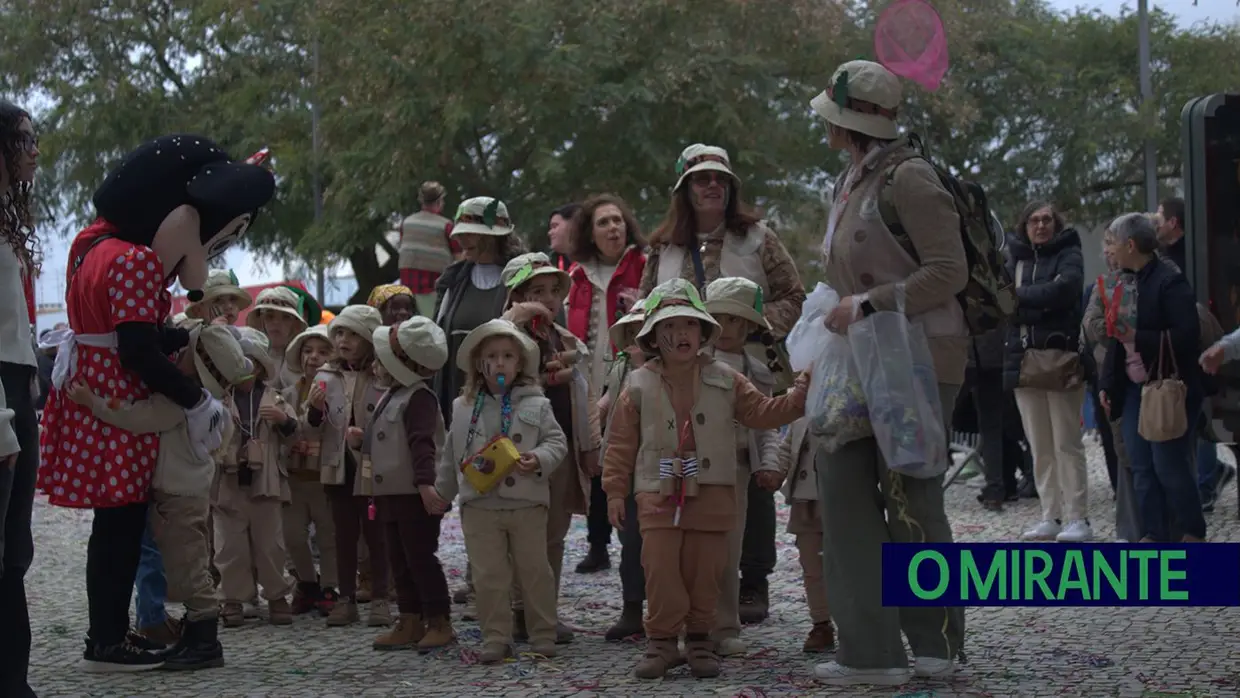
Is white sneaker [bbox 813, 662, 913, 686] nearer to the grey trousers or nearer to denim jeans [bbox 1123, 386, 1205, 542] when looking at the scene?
the grey trousers

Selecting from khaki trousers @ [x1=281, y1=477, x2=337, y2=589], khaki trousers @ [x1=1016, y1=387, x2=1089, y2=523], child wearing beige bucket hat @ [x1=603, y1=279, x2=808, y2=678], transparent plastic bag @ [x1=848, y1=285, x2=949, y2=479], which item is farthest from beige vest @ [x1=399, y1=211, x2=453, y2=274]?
transparent plastic bag @ [x1=848, y1=285, x2=949, y2=479]

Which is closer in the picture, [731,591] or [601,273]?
[731,591]

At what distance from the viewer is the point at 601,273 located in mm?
9055

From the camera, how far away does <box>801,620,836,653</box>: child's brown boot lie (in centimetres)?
712

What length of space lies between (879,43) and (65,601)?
5426 mm

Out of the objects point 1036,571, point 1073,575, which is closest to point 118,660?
point 1036,571

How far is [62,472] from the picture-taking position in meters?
6.75

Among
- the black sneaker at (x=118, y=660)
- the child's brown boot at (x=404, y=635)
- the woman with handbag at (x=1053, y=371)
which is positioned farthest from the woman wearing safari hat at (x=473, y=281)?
the woman with handbag at (x=1053, y=371)

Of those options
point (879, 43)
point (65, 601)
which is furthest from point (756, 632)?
point (65, 601)

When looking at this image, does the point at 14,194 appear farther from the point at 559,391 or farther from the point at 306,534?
the point at 306,534

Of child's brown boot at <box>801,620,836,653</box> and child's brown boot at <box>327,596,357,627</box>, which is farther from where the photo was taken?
child's brown boot at <box>327,596,357,627</box>

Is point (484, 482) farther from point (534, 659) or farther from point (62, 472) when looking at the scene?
point (62, 472)

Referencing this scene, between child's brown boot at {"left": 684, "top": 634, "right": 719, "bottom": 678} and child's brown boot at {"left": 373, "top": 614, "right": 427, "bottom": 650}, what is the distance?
1.42 m

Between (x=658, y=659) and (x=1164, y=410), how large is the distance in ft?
13.3
